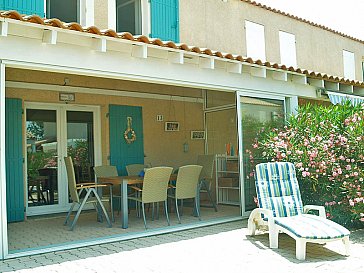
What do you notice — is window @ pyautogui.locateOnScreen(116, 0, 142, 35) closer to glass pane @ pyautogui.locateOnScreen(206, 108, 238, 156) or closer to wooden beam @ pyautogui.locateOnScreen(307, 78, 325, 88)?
glass pane @ pyautogui.locateOnScreen(206, 108, 238, 156)

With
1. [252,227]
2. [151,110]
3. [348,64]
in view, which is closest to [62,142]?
[151,110]

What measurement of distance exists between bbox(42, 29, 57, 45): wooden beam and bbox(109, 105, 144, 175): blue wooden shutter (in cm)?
491

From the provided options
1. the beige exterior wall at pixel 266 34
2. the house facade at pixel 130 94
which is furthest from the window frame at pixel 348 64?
the house facade at pixel 130 94

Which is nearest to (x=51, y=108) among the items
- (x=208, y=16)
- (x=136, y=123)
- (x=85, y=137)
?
(x=85, y=137)

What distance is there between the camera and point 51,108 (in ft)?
33.5

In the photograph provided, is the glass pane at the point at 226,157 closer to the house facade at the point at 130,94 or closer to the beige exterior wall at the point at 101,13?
the house facade at the point at 130,94

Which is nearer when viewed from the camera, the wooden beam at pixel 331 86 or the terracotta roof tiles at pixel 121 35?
the terracotta roof tiles at pixel 121 35

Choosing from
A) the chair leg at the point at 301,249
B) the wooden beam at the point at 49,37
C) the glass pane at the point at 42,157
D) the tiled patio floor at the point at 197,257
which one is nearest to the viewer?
the tiled patio floor at the point at 197,257

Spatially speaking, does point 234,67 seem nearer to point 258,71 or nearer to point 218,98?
point 258,71

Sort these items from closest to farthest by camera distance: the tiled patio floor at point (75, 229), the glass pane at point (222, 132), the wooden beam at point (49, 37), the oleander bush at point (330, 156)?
the wooden beam at point (49, 37)
the tiled patio floor at point (75, 229)
the oleander bush at point (330, 156)
the glass pane at point (222, 132)

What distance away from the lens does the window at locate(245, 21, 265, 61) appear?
14.1 metres

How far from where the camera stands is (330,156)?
298 inches

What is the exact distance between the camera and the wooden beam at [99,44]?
6.30 metres

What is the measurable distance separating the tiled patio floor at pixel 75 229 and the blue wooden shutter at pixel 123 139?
163 cm
